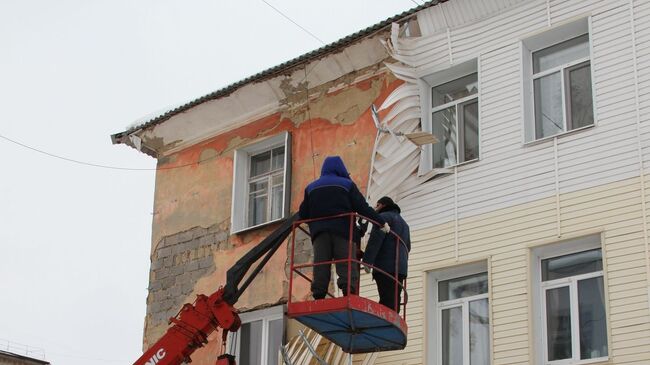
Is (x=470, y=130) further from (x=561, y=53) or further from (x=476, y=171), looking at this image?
(x=561, y=53)

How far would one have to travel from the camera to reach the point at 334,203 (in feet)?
41.1

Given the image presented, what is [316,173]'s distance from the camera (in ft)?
57.7

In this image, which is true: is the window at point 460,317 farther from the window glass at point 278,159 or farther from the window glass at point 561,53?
the window glass at point 278,159

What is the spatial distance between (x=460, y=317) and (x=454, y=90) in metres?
3.38

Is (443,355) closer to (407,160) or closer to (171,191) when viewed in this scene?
(407,160)

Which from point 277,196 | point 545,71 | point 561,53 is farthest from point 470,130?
point 277,196

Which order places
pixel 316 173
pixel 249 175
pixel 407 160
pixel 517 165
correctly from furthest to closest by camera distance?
1. pixel 249 175
2. pixel 316 173
3. pixel 407 160
4. pixel 517 165

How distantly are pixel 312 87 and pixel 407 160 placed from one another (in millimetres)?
2612

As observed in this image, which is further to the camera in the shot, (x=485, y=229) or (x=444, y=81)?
(x=444, y=81)

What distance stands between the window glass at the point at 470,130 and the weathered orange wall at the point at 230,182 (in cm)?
124

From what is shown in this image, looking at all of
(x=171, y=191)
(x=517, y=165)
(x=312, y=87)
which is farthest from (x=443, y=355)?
(x=171, y=191)

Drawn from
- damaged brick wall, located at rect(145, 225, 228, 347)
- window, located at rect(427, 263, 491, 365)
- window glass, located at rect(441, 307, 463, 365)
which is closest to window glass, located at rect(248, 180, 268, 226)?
damaged brick wall, located at rect(145, 225, 228, 347)

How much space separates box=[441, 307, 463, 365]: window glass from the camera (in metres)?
14.9

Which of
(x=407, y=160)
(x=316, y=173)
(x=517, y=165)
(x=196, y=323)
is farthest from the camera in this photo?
(x=316, y=173)
